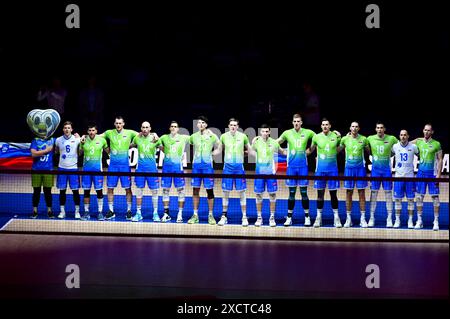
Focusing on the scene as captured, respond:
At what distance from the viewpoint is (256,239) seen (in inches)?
396

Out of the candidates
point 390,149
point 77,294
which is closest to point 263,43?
point 390,149

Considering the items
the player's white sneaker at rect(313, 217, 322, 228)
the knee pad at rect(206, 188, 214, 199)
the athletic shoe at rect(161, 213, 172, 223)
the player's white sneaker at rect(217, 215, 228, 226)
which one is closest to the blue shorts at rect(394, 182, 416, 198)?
the player's white sneaker at rect(313, 217, 322, 228)

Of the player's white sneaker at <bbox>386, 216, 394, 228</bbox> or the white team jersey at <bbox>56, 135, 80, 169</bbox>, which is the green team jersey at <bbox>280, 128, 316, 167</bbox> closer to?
the player's white sneaker at <bbox>386, 216, 394, 228</bbox>

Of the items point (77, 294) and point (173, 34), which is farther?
point (173, 34)

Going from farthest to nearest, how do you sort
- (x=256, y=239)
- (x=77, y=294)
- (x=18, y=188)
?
1. (x=18, y=188)
2. (x=256, y=239)
3. (x=77, y=294)

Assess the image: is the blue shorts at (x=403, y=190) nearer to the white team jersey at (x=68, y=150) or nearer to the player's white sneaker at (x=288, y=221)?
the player's white sneaker at (x=288, y=221)

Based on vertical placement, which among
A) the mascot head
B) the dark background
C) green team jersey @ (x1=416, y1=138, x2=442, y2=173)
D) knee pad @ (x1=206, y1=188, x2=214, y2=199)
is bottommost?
knee pad @ (x1=206, y1=188, x2=214, y2=199)

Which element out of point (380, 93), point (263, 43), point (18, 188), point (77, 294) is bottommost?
point (77, 294)

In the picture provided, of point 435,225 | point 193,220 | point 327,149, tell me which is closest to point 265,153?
point 327,149

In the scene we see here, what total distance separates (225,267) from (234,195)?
6616mm

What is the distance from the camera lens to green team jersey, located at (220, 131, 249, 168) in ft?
39.5

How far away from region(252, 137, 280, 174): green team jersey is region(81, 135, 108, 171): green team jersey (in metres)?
2.83

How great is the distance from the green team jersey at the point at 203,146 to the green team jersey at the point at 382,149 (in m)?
2.83
